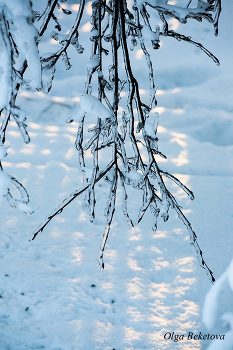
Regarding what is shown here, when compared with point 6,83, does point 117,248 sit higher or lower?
lower

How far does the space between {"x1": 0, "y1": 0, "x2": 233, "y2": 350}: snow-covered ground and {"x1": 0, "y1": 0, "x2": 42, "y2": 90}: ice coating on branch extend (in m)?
1.68

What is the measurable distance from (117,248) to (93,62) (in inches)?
70.2

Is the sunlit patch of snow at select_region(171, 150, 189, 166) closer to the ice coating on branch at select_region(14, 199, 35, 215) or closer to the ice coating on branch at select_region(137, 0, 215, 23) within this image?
the ice coating on branch at select_region(137, 0, 215, 23)

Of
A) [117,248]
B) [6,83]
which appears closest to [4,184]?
[6,83]

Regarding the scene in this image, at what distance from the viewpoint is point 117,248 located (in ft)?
8.45

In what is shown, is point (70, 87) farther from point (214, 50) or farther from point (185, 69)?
point (214, 50)

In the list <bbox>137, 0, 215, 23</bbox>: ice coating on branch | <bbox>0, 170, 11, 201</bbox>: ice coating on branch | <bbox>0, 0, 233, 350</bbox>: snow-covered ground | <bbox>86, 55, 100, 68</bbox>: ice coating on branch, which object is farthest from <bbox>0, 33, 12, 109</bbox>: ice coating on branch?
<bbox>0, 0, 233, 350</bbox>: snow-covered ground

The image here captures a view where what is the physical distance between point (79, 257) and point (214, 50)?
14.0 feet

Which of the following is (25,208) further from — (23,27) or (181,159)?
(181,159)

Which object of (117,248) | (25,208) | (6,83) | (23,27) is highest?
(23,27)

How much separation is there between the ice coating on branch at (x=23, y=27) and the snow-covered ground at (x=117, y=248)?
1.68 metres

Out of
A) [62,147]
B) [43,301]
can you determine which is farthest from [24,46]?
[62,147]

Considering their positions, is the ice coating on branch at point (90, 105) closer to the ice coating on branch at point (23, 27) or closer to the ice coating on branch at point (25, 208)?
the ice coating on branch at point (23, 27)

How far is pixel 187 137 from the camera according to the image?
13.9 ft
